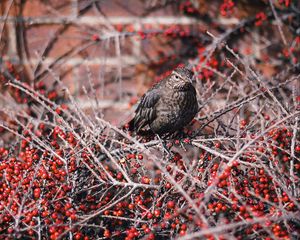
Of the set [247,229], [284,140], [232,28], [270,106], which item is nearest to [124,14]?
[232,28]

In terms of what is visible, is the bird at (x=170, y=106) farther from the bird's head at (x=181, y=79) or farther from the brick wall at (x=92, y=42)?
the brick wall at (x=92, y=42)

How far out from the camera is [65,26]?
332cm

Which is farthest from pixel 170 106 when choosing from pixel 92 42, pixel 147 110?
pixel 92 42

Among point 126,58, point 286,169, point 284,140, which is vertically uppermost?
point 126,58

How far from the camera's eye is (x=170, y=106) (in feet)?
8.71

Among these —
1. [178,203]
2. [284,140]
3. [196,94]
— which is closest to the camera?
[178,203]

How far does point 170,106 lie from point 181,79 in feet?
0.52

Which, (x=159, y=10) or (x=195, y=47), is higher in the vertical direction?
(x=159, y=10)

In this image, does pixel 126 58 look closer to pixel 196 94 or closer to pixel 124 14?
pixel 124 14

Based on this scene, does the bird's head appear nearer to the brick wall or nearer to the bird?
the bird

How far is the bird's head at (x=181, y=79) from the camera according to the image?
2584 millimetres

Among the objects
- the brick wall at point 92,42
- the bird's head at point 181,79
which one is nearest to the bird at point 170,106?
the bird's head at point 181,79

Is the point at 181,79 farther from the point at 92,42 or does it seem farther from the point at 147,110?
the point at 92,42

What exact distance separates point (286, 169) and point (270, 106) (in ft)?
1.06
